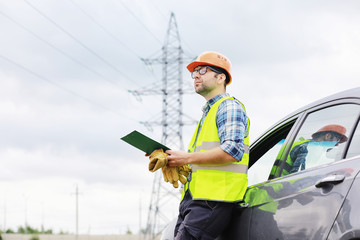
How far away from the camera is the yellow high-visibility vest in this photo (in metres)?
4.10

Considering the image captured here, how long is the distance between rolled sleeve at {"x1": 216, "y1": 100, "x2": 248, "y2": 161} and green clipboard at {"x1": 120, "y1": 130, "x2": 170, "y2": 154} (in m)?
0.41

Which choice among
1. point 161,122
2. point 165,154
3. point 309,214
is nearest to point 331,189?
point 309,214

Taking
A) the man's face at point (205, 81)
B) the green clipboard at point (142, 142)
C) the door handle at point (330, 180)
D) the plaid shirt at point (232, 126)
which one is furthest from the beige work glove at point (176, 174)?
the door handle at point (330, 180)

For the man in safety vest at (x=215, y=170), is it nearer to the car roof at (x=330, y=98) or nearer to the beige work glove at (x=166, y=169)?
the beige work glove at (x=166, y=169)

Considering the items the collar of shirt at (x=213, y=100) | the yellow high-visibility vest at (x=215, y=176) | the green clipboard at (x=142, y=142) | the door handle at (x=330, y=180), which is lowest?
the door handle at (x=330, y=180)

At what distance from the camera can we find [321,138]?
378 cm

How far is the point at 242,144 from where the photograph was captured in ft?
13.5

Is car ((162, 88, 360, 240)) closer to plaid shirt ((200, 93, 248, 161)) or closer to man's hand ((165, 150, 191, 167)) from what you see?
plaid shirt ((200, 93, 248, 161))

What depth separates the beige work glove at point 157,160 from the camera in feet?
13.7

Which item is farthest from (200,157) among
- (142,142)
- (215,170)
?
(142,142)

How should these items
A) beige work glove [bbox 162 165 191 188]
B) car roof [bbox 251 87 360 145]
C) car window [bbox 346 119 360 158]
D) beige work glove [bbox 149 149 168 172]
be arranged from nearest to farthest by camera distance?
car window [bbox 346 119 360 158]
car roof [bbox 251 87 360 145]
beige work glove [bbox 149 149 168 172]
beige work glove [bbox 162 165 191 188]

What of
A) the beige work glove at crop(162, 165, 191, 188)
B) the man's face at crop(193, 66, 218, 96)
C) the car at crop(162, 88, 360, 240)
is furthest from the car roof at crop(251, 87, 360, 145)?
the beige work glove at crop(162, 165, 191, 188)

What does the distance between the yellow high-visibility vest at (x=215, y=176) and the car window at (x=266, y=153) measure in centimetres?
15

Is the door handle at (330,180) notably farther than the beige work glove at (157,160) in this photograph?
No
